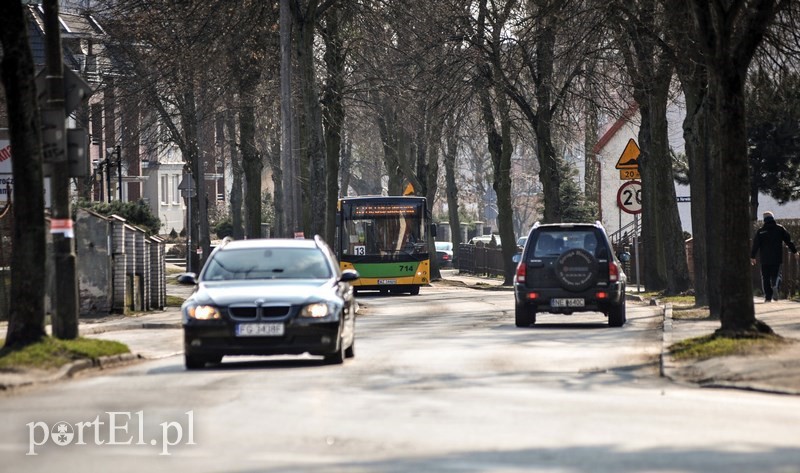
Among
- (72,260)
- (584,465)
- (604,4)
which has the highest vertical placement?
(604,4)

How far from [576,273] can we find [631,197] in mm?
11849

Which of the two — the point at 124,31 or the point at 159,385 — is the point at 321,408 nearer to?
the point at 159,385

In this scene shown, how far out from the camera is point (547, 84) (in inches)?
1581

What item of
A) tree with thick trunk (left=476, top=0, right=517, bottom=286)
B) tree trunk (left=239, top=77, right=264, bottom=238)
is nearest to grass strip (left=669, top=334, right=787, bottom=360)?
tree with thick trunk (left=476, top=0, right=517, bottom=286)

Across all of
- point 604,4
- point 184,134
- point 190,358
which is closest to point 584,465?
point 190,358

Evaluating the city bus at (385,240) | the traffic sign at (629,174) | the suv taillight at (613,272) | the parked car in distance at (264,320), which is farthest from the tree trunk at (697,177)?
the city bus at (385,240)

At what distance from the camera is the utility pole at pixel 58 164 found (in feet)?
57.8

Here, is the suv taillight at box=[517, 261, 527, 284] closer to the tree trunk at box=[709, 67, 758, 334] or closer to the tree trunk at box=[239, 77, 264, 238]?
the tree trunk at box=[709, 67, 758, 334]

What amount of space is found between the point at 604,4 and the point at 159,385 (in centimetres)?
1335

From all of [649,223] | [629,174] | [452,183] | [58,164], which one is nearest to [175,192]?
[452,183]

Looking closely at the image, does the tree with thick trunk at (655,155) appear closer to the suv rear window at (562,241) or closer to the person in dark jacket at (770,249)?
the person in dark jacket at (770,249)

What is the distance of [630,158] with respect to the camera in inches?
1452

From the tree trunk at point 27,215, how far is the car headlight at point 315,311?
2817mm

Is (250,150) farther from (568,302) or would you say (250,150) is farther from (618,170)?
(618,170)
